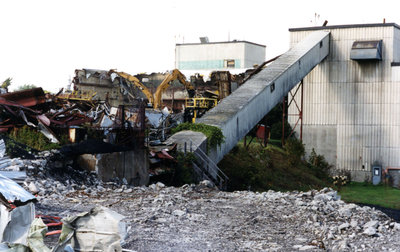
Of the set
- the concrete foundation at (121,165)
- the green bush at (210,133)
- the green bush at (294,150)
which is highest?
the green bush at (210,133)

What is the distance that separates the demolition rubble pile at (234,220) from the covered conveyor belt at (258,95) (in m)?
6.77

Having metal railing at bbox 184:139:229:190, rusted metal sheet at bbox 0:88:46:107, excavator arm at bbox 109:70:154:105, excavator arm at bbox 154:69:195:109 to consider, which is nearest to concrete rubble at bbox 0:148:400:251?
metal railing at bbox 184:139:229:190

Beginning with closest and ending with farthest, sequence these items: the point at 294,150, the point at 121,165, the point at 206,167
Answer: the point at 121,165, the point at 206,167, the point at 294,150

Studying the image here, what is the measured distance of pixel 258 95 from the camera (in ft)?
80.3

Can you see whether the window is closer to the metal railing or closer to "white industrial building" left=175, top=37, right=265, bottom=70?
"white industrial building" left=175, top=37, right=265, bottom=70

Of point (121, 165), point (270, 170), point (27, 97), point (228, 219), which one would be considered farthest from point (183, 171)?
point (270, 170)

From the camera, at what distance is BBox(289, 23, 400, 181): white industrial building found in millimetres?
31719

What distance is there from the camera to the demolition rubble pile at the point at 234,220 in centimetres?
959

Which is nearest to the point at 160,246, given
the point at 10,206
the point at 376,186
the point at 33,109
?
the point at 10,206

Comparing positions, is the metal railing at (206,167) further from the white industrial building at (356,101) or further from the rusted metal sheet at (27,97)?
the white industrial building at (356,101)

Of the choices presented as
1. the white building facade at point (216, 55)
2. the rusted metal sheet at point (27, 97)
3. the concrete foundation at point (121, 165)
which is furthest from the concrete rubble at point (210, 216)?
the white building facade at point (216, 55)

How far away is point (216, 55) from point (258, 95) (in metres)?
33.6

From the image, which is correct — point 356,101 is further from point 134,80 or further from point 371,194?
point 134,80

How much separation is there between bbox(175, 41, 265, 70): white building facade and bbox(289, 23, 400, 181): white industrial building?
23.9 meters
